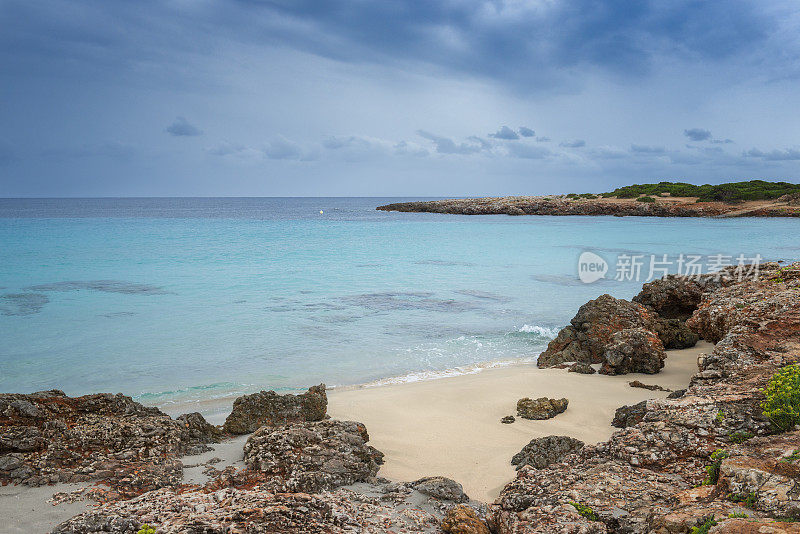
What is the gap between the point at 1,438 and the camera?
4781mm

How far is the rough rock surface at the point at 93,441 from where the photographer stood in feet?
14.5

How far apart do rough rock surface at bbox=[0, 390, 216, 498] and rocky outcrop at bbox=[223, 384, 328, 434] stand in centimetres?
42

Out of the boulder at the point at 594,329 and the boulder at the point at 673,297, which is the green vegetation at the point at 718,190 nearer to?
the boulder at the point at 673,297

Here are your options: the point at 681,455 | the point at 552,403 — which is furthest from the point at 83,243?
the point at 681,455

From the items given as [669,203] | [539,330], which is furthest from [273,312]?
[669,203]

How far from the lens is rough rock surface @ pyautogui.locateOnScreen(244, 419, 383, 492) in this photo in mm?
4391

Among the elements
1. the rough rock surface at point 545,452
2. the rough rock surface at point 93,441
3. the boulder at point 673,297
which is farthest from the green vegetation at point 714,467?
the boulder at point 673,297

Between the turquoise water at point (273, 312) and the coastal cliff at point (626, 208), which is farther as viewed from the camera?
the coastal cliff at point (626, 208)

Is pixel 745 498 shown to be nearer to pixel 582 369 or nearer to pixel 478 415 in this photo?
pixel 478 415

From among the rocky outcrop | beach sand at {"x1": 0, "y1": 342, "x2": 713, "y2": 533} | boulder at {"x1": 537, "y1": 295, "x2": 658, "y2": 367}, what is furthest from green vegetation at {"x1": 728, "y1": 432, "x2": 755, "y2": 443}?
boulder at {"x1": 537, "y1": 295, "x2": 658, "y2": 367}

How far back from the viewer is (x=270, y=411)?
638 centimetres

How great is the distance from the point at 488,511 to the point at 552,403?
11.2ft

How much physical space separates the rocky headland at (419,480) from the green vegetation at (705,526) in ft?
0.07

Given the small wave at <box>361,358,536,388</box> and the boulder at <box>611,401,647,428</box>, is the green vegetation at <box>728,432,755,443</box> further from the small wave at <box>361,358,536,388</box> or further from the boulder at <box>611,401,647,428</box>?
the small wave at <box>361,358,536,388</box>
